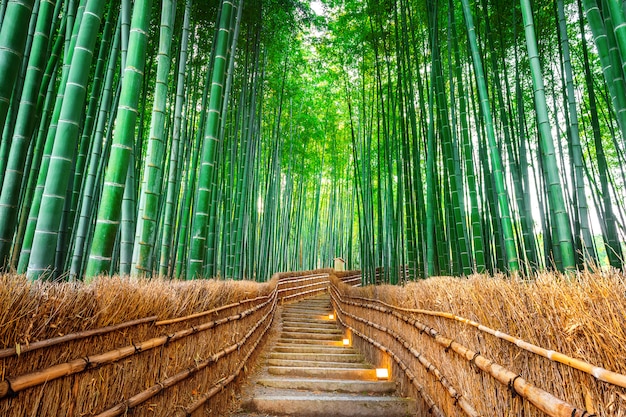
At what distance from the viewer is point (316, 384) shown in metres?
3.17

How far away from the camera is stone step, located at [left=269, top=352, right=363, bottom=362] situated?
4293 mm

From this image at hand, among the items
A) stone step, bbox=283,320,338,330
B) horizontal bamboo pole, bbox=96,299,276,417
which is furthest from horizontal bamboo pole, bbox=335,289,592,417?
stone step, bbox=283,320,338,330

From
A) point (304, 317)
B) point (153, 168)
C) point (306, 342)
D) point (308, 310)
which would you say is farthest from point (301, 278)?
point (153, 168)

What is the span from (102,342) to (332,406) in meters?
1.72

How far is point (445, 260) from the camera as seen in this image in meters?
4.02

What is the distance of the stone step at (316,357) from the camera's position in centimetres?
429

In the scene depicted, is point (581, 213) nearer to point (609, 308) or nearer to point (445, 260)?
point (445, 260)

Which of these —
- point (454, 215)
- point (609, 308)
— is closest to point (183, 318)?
point (609, 308)

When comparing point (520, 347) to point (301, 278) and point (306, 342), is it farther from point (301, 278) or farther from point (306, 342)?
point (301, 278)

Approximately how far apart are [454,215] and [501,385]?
243 centimetres

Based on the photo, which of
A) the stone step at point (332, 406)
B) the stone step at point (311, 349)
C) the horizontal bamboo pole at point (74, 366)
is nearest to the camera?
the horizontal bamboo pole at point (74, 366)

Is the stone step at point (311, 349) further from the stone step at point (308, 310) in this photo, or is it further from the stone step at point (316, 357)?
the stone step at point (308, 310)

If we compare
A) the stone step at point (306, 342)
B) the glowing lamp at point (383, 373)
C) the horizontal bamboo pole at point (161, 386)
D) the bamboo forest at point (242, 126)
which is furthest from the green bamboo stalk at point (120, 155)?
the stone step at point (306, 342)

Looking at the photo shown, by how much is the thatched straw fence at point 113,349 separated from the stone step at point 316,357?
1.51 m
